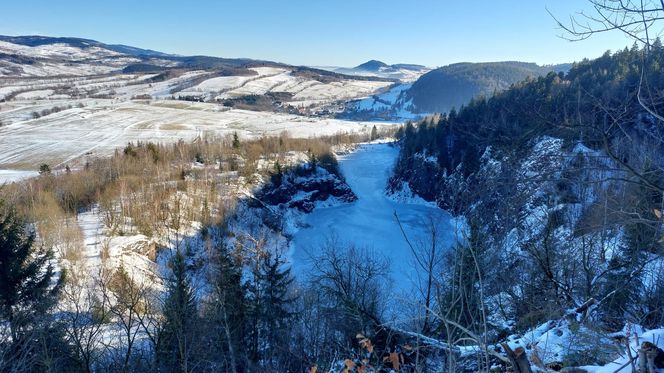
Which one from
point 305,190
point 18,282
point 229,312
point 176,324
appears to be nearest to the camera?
point 176,324

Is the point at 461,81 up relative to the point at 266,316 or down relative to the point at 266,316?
up

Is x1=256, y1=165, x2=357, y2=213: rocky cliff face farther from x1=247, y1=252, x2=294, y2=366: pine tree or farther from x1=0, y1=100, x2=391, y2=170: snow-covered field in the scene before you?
x1=0, y1=100, x2=391, y2=170: snow-covered field

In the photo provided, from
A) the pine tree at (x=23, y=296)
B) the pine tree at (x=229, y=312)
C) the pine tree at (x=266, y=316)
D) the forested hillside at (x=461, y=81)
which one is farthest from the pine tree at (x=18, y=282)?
the forested hillside at (x=461, y=81)

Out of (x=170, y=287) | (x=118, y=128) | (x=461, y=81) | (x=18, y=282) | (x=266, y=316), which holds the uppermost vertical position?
(x=461, y=81)

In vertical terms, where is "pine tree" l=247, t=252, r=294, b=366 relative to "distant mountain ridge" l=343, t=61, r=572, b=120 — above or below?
below

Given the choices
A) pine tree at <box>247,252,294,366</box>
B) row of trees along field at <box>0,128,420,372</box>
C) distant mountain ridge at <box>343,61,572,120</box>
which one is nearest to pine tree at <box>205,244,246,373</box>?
row of trees along field at <box>0,128,420,372</box>

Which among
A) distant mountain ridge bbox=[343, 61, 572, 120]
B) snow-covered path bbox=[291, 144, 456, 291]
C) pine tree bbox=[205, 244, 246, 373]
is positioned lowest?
snow-covered path bbox=[291, 144, 456, 291]

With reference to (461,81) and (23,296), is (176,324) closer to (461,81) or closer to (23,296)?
(23,296)

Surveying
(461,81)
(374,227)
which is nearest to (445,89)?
(461,81)

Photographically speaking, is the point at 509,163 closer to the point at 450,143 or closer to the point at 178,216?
the point at 178,216
